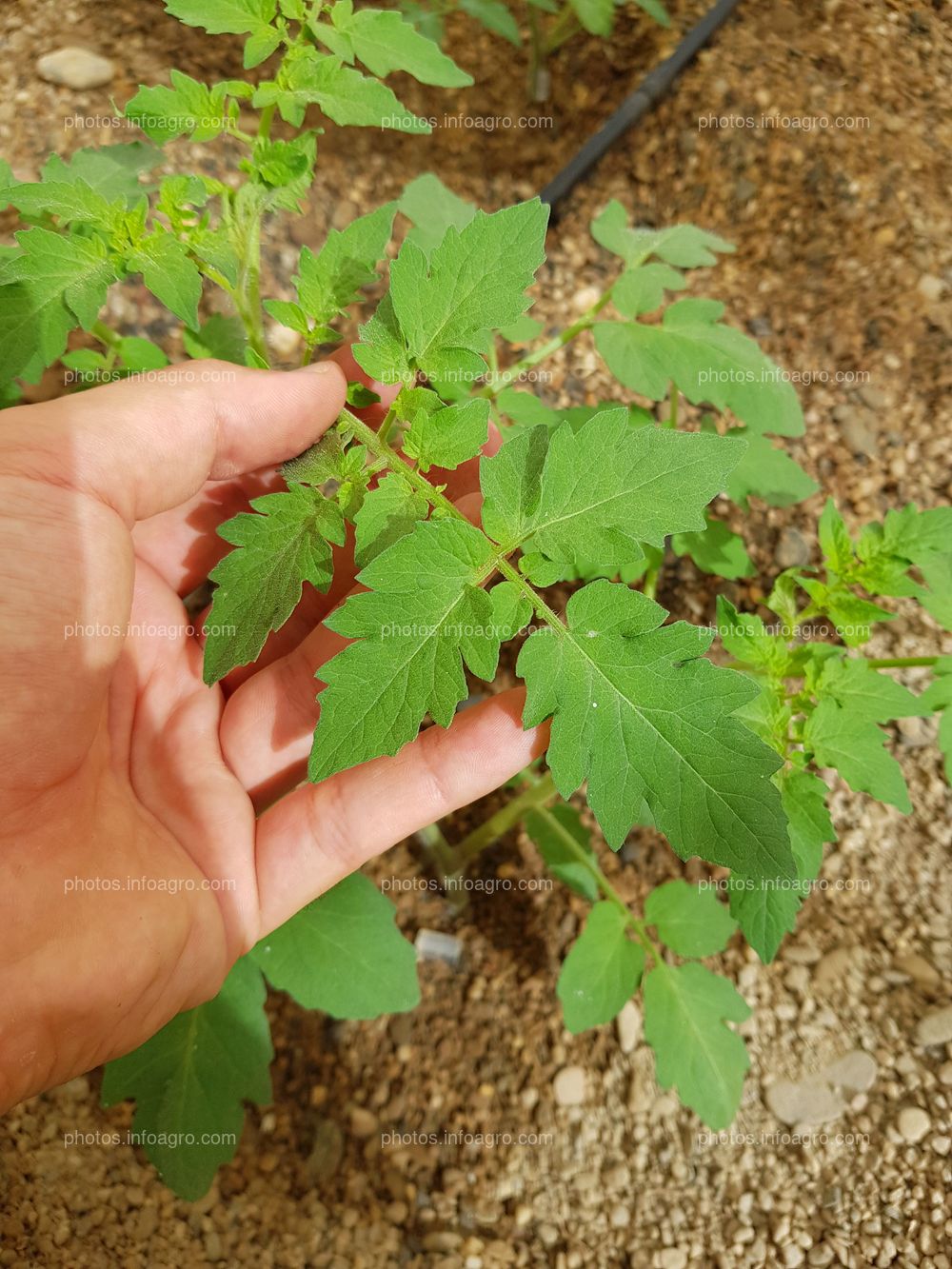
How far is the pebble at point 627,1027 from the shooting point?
7.84ft

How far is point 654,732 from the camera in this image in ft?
4.77

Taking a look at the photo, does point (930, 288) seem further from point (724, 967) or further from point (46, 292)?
point (46, 292)

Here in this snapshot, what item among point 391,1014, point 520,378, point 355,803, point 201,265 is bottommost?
point 391,1014

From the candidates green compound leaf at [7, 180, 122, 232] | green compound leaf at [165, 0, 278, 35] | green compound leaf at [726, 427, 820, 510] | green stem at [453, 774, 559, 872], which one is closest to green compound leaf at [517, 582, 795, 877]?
green stem at [453, 774, 559, 872]

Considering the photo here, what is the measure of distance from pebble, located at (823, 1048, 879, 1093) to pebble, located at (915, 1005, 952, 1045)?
0.41ft

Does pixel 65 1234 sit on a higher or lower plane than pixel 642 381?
lower

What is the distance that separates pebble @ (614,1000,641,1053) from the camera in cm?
239

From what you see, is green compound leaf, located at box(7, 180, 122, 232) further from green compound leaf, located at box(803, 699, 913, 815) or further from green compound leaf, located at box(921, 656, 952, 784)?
green compound leaf, located at box(921, 656, 952, 784)

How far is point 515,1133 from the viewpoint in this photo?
7.55ft

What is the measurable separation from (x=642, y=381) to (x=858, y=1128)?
177 centimetres

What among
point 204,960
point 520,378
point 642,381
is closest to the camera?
point 204,960

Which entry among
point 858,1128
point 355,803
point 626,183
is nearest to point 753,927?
point 355,803

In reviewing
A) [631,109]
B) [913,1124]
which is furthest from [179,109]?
[913,1124]

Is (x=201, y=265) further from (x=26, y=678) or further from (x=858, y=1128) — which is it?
(x=858, y=1128)
